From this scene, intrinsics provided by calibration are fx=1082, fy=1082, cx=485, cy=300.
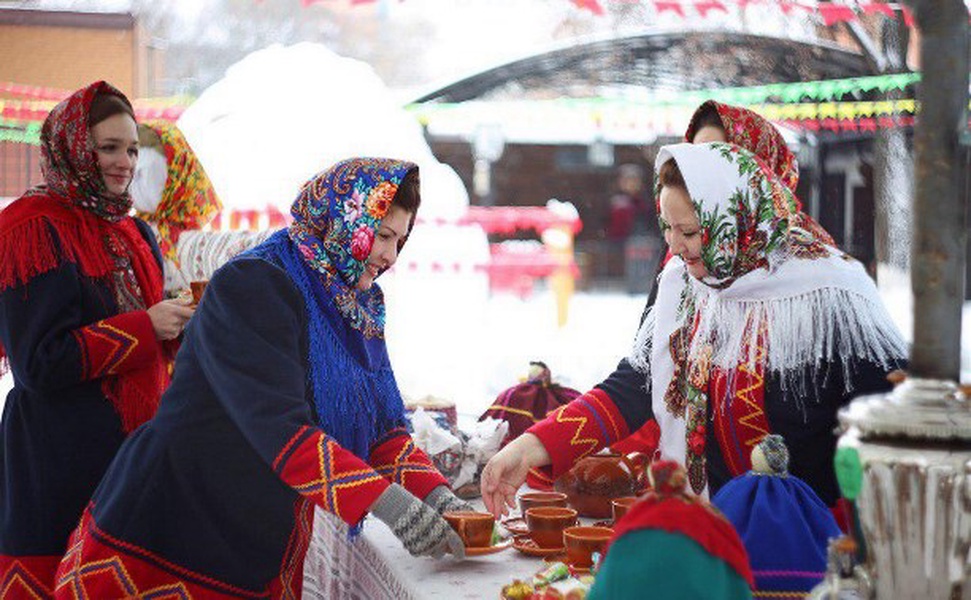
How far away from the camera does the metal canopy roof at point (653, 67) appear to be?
7844 millimetres

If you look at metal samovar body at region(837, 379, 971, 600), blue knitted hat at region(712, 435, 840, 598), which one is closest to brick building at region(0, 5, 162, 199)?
blue knitted hat at region(712, 435, 840, 598)

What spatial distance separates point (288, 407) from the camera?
1.65 meters

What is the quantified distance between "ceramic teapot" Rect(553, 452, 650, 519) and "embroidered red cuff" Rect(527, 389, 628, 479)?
9cm

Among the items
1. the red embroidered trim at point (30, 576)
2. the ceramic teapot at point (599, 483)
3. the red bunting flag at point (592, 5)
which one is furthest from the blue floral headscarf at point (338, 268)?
the red bunting flag at point (592, 5)

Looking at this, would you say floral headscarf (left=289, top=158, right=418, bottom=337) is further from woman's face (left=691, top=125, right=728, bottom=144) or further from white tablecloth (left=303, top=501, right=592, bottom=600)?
woman's face (left=691, top=125, right=728, bottom=144)

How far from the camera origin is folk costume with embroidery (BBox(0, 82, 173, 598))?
2.14m

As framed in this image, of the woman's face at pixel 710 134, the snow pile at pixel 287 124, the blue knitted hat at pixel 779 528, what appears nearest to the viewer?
the blue knitted hat at pixel 779 528

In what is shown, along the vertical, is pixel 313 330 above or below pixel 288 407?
above

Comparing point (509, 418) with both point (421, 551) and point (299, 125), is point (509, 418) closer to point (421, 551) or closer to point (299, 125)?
point (421, 551)

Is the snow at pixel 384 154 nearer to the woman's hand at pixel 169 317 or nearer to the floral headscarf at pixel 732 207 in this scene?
the woman's hand at pixel 169 317

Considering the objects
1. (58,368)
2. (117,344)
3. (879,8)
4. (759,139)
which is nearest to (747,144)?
(759,139)

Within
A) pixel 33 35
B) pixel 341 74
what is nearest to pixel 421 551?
pixel 341 74

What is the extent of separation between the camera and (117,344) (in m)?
2.21

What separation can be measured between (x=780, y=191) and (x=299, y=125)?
476 cm
